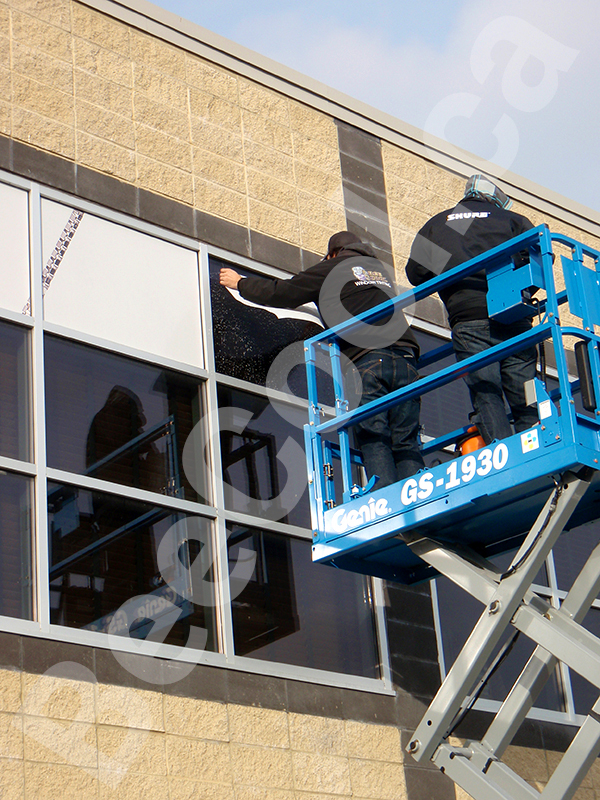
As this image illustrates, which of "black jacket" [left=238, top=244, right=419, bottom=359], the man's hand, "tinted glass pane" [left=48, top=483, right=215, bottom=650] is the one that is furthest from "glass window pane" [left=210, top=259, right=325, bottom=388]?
"tinted glass pane" [left=48, top=483, right=215, bottom=650]

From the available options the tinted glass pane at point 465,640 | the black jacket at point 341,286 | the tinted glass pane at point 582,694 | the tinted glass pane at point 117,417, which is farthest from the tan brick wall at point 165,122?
the tinted glass pane at point 582,694

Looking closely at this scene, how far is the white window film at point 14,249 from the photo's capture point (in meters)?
8.38

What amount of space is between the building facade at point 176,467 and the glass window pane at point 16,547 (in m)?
0.02

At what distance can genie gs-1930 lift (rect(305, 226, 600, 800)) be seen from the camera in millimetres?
6723

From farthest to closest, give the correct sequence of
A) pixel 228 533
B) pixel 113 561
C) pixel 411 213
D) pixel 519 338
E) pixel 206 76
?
pixel 411 213 → pixel 206 76 → pixel 228 533 → pixel 113 561 → pixel 519 338

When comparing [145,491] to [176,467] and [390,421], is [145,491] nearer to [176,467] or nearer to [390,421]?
[176,467]

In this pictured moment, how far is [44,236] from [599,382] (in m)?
4.40

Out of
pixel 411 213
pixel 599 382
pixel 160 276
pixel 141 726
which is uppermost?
pixel 411 213

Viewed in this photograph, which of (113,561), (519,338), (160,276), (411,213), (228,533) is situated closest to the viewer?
(519,338)

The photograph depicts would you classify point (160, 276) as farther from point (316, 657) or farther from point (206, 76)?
point (316, 657)

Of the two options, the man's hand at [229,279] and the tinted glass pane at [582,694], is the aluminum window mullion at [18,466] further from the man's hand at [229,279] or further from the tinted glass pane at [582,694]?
the tinted glass pane at [582,694]

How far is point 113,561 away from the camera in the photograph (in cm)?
798

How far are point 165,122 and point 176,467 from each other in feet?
11.1

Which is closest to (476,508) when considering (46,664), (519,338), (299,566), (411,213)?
(519,338)
